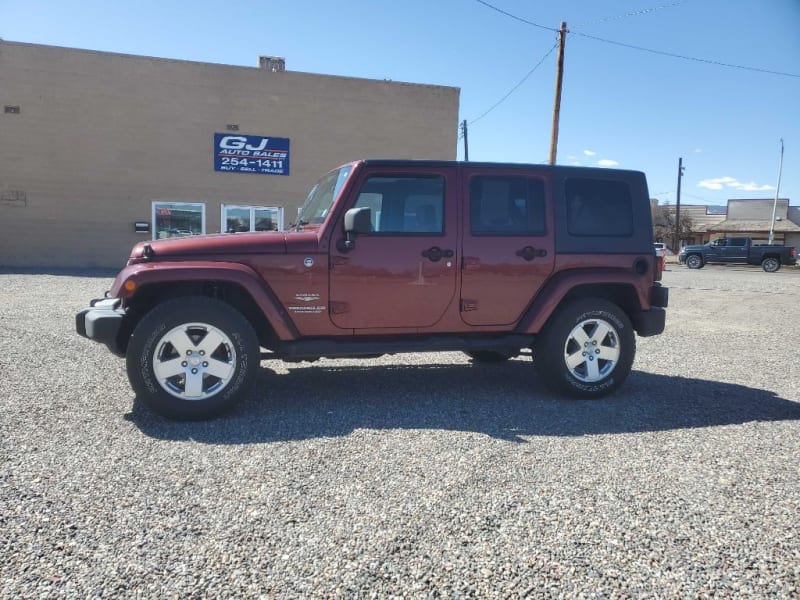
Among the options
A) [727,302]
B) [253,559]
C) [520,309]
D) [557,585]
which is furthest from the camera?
[727,302]

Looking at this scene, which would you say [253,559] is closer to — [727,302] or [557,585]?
[557,585]

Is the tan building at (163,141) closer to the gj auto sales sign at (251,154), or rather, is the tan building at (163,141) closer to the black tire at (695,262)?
the gj auto sales sign at (251,154)

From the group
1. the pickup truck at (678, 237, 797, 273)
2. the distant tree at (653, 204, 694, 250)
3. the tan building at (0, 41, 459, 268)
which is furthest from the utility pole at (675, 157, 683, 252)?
the tan building at (0, 41, 459, 268)

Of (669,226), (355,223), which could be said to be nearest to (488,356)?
(355,223)

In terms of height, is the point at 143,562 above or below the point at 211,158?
below

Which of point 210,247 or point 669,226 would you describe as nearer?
point 210,247

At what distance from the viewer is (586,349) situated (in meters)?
5.04

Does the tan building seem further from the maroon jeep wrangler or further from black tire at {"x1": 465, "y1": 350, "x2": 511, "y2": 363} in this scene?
the maroon jeep wrangler

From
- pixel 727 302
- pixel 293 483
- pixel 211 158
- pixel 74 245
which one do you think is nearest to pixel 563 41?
pixel 727 302

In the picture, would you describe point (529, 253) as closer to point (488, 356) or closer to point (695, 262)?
point (488, 356)

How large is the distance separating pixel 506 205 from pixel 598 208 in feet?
2.84

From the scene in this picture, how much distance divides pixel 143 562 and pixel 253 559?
1.45 feet

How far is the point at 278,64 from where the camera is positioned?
771 inches

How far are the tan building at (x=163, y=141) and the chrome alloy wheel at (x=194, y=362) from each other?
15.0 meters
